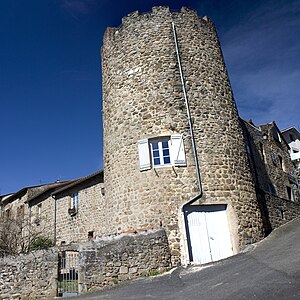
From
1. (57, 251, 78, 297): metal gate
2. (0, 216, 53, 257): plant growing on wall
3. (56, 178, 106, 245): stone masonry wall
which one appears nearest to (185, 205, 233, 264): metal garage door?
(57, 251, 78, 297): metal gate

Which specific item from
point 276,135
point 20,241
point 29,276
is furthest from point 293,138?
point 29,276

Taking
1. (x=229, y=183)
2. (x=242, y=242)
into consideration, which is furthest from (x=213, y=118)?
(x=242, y=242)

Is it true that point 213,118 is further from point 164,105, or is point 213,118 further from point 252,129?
point 252,129

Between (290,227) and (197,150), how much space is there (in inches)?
176

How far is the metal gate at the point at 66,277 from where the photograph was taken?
983 centimetres

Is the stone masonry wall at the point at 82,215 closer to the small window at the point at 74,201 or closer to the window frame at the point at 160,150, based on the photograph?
the small window at the point at 74,201

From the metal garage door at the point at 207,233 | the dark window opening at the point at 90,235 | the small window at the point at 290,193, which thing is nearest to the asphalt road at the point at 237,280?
the metal garage door at the point at 207,233

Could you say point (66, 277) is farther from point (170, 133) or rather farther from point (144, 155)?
point (170, 133)

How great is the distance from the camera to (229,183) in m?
11.8

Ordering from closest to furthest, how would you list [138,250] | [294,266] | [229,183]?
[294,266], [138,250], [229,183]

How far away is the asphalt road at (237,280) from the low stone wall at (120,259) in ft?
1.60

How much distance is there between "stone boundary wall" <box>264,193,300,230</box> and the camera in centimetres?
1476

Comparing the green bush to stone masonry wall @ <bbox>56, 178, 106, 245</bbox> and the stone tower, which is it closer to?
stone masonry wall @ <bbox>56, 178, 106, 245</bbox>

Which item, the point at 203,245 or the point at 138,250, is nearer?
the point at 138,250
